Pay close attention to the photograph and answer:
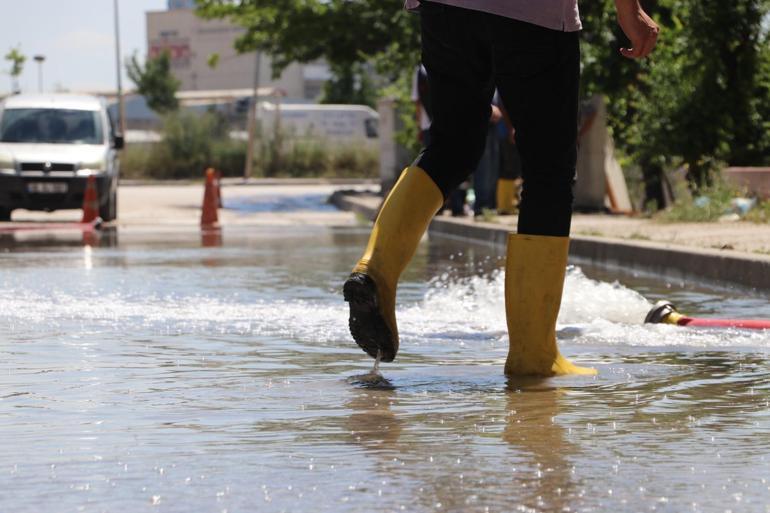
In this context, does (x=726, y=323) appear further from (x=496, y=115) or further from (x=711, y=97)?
(x=711, y=97)

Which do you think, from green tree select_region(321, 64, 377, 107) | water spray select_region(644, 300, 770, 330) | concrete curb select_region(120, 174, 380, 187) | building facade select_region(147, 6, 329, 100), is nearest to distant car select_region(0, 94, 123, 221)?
water spray select_region(644, 300, 770, 330)

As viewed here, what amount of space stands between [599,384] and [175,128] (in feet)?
163

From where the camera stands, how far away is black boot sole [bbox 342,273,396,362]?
5.30 metres

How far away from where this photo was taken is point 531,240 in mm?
5523

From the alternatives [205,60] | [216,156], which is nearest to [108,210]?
[216,156]

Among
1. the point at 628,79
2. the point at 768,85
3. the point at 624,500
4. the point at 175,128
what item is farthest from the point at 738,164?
the point at 175,128

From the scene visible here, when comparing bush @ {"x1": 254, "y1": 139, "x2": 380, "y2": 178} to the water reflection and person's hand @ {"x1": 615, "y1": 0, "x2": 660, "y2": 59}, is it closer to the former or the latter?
person's hand @ {"x1": 615, "y1": 0, "x2": 660, "y2": 59}

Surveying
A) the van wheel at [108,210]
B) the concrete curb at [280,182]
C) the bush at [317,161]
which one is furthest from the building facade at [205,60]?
the van wheel at [108,210]

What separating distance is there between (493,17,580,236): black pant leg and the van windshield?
1792 cm

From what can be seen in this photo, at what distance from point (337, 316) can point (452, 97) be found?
1.98 meters

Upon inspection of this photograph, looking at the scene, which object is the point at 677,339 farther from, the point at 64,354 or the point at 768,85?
the point at 768,85

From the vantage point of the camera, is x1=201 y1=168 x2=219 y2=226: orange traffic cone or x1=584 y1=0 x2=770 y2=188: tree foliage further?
x1=201 y1=168 x2=219 y2=226: orange traffic cone

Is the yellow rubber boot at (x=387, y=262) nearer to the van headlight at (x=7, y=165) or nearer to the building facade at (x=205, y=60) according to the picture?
the van headlight at (x=7, y=165)

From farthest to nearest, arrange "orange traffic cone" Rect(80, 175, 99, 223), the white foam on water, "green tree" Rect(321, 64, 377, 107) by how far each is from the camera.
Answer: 1. "green tree" Rect(321, 64, 377, 107)
2. "orange traffic cone" Rect(80, 175, 99, 223)
3. the white foam on water
